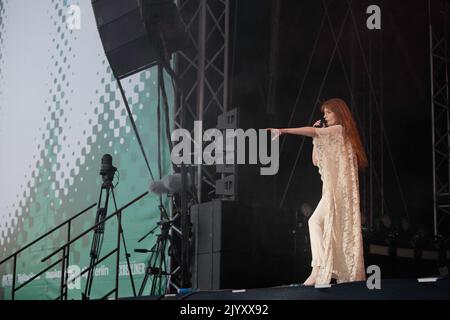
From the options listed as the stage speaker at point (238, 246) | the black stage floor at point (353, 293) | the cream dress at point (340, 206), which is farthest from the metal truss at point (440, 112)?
the black stage floor at point (353, 293)

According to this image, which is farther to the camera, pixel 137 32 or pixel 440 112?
pixel 440 112

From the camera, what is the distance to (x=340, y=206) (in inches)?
175

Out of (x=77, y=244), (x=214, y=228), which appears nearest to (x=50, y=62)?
(x=77, y=244)

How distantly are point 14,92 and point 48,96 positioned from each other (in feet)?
2.01

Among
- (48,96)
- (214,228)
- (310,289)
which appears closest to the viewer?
(310,289)

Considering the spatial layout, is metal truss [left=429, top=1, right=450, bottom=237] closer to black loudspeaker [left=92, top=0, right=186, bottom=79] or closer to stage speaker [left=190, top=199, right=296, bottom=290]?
stage speaker [left=190, top=199, right=296, bottom=290]

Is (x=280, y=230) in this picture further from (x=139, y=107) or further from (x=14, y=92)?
(x=14, y=92)

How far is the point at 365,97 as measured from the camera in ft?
22.5

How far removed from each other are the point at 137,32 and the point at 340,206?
239 cm

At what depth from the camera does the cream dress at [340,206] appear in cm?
440

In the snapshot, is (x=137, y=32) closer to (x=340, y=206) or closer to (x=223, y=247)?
(x=223, y=247)

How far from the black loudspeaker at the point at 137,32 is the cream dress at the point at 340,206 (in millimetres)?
1528

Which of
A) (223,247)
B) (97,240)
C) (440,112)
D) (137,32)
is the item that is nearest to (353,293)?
(223,247)

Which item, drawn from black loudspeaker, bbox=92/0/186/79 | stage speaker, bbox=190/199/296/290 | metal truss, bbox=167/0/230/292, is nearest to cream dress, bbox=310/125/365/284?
stage speaker, bbox=190/199/296/290
